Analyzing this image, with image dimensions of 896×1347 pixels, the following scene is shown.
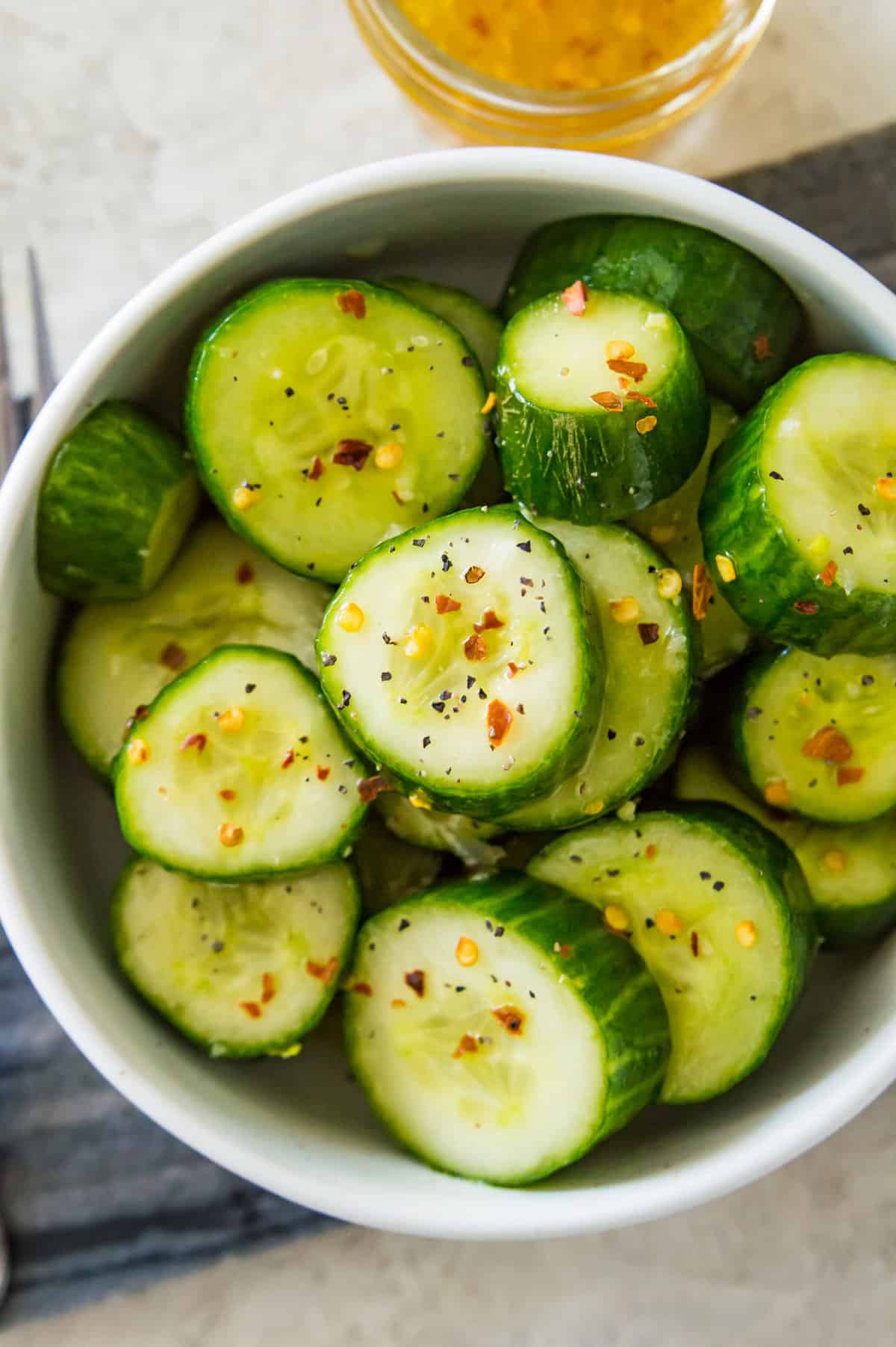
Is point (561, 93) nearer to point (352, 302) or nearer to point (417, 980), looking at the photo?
point (352, 302)

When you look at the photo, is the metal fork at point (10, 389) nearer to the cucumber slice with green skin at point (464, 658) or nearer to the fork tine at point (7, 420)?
the fork tine at point (7, 420)

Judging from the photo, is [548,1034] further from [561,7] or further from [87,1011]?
[561,7]

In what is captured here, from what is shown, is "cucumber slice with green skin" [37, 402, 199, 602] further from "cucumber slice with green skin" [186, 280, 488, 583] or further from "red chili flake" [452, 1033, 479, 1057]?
"red chili flake" [452, 1033, 479, 1057]

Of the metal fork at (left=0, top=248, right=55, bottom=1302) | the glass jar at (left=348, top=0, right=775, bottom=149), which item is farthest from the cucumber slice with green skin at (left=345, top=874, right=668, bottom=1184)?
the glass jar at (left=348, top=0, right=775, bottom=149)

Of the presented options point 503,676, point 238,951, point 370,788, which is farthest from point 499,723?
point 238,951

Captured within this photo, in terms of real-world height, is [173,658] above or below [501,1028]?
above
